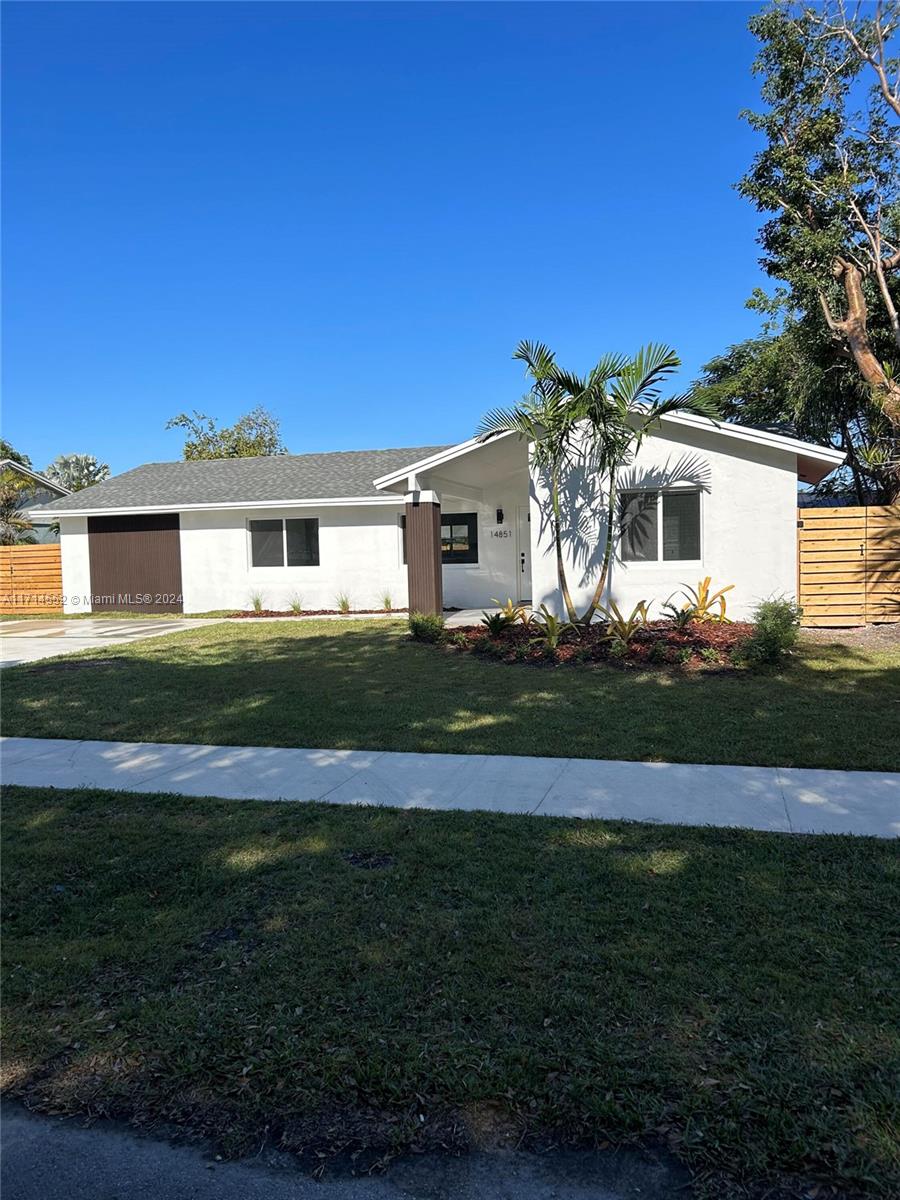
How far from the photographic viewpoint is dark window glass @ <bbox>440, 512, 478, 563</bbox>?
64.2 ft

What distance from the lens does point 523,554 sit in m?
19.2

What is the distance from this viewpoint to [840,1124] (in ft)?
7.59

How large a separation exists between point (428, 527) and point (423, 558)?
60 centimetres

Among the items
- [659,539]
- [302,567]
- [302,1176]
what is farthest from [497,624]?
[302,1176]

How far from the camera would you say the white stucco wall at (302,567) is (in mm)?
19312

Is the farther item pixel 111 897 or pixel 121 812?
pixel 121 812

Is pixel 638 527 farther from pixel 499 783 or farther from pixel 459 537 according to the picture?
pixel 499 783

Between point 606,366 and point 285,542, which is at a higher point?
point 606,366

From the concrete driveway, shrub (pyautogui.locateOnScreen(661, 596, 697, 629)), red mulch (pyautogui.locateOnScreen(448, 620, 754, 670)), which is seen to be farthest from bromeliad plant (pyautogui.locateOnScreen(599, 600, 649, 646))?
the concrete driveway

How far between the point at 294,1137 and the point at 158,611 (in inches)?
784

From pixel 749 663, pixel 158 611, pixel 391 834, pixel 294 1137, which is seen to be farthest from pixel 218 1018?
pixel 158 611

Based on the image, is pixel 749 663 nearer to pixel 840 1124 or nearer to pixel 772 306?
pixel 840 1124

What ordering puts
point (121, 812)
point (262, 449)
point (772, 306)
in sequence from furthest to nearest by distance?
1. point (262, 449)
2. point (772, 306)
3. point (121, 812)

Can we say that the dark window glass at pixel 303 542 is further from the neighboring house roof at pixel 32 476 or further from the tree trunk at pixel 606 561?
the neighboring house roof at pixel 32 476
